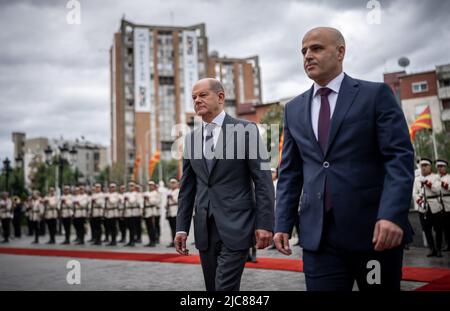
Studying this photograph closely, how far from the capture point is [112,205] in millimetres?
17375

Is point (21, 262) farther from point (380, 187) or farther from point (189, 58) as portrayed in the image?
point (189, 58)

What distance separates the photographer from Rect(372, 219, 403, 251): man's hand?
2.18 meters

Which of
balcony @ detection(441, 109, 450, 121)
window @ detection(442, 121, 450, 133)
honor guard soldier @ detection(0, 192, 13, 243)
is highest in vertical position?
balcony @ detection(441, 109, 450, 121)

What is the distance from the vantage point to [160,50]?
8088 cm

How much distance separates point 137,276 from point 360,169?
6744 mm

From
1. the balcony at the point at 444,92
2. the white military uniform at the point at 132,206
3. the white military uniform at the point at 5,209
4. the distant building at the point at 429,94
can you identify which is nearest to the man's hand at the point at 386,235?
the white military uniform at the point at 132,206

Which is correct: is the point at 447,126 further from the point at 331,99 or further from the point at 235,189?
the point at 331,99

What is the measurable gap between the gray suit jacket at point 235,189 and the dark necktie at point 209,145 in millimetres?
42

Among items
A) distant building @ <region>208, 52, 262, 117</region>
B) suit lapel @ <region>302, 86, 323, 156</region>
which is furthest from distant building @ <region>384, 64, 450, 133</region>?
suit lapel @ <region>302, 86, 323, 156</region>

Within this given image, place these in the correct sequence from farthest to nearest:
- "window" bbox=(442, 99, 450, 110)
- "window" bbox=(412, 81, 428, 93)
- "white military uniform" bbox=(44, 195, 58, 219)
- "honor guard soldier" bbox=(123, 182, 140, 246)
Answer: "window" bbox=(412, 81, 428, 93), "window" bbox=(442, 99, 450, 110), "white military uniform" bbox=(44, 195, 58, 219), "honor guard soldier" bbox=(123, 182, 140, 246)

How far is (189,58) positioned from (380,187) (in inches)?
3204

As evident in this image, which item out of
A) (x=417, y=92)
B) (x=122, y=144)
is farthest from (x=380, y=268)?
(x=122, y=144)

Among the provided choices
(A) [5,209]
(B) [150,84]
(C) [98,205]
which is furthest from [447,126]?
(B) [150,84]

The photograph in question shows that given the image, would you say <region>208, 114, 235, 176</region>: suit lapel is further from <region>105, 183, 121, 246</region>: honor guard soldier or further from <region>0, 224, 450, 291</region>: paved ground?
<region>105, 183, 121, 246</region>: honor guard soldier
